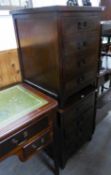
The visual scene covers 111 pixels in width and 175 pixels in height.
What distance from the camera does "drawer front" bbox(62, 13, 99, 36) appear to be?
925mm

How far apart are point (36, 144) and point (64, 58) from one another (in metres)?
0.59

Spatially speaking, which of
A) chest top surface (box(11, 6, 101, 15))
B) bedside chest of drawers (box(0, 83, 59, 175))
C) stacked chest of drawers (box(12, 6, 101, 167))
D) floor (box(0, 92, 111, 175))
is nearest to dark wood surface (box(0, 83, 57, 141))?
bedside chest of drawers (box(0, 83, 59, 175))

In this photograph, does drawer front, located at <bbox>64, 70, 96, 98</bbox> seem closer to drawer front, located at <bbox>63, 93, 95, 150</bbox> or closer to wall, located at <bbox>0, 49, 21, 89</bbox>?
drawer front, located at <bbox>63, 93, 95, 150</bbox>

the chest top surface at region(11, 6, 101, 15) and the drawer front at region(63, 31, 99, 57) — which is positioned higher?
the chest top surface at region(11, 6, 101, 15)

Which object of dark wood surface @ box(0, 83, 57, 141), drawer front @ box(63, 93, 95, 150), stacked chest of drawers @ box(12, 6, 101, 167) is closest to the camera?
dark wood surface @ box(0, 83, 57, 141)

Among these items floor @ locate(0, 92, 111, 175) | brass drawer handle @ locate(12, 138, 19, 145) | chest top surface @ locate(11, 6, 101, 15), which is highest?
chest top surface @ locate(11, 6, 101, 15)

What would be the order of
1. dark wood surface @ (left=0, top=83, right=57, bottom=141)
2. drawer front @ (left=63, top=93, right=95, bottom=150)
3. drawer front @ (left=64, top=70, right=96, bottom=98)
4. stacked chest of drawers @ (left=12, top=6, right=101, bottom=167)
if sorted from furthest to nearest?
drawer front @ (left=63, top=93, right=95, bottom=150), drawer front @ (left=64, top=70, right=96, bottom=98), stacked chest of drawers @ (left=12, top=6, right=101, bottom=167), dark wood surface @ (left=0, top=83, right=57, bottom=141)

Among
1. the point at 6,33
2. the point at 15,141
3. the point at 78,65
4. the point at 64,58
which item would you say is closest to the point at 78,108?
the point at 78,65

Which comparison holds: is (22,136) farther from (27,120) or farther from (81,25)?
(81,25)

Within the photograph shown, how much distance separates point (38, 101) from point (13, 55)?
21.3 inches

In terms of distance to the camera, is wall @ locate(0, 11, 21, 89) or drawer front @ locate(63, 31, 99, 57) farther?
wall @ locate(0, 11, 21, 89)

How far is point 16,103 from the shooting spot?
1093mm

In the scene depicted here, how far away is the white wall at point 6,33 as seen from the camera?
4.22ft

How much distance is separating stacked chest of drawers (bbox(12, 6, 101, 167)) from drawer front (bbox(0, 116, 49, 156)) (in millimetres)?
187
